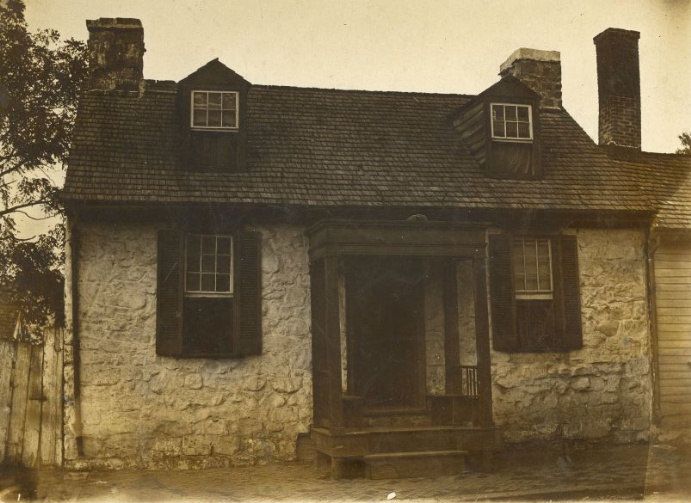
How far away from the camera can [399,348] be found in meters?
12.3

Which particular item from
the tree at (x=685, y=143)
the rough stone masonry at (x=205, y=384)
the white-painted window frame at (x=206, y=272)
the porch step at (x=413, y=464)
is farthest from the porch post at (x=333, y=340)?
the tree at (x=685, y=143)

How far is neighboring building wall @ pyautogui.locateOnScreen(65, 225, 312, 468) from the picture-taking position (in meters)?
11.1

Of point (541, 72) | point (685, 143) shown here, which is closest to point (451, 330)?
point (541, 72)

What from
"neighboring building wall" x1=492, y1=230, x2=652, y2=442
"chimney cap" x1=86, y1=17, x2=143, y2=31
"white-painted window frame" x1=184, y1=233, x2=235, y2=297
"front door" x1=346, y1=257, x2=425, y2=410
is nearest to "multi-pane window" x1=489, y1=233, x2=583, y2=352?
"neighboring building wall" x1=492, y1=230, x2=652, y2=442

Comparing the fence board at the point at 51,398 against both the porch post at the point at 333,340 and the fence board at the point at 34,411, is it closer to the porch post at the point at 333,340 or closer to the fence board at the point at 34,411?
the fence board at the point at 34,411

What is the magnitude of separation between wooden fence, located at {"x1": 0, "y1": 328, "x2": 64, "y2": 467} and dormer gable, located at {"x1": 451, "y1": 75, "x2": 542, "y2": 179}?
7482mm

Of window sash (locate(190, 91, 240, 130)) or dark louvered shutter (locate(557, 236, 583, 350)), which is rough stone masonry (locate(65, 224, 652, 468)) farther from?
window sash (locate(190, 91, 240, 130))

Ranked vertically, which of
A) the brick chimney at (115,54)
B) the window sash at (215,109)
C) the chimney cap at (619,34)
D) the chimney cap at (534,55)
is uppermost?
the chimney cap at (619,34)

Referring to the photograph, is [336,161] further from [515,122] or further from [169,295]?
[169,295]

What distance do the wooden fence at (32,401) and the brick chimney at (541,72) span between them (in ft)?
32.5

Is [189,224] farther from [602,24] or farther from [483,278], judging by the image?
[602,24]

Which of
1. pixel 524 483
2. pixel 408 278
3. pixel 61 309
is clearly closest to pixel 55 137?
pixel 61 309

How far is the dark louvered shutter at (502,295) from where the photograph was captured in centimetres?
1238

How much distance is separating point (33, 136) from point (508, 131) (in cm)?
866
